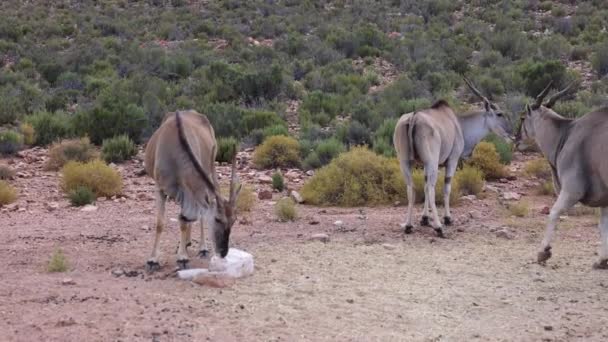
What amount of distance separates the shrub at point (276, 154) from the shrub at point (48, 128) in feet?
16.6

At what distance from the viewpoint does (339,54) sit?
3512 cm

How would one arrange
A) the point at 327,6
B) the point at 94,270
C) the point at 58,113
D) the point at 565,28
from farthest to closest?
the point at 327,6
the point at 565,28
the point at 58,113
the point at 94,270

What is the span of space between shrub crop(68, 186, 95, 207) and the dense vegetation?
4831mm

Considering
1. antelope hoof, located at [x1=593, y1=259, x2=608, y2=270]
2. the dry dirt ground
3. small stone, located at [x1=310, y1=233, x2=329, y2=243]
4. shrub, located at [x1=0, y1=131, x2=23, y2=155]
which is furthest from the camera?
shrub, located at [x1=0, y1=131, x2=23, y2=155]

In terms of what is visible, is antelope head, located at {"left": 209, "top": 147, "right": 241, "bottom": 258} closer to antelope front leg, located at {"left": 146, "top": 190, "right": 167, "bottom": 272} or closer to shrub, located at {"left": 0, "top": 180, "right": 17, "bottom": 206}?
antelope front leg, located at {"left": 146, "top": 190, "right": 167, "bottom": 272}

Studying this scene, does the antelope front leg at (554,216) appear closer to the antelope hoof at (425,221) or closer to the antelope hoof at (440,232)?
the antelope hoof at (440,232)

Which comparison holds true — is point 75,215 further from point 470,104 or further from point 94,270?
point 470,104

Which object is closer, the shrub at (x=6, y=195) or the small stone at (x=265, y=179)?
the shrub at (x=6, y=195)

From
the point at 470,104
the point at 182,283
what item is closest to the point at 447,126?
the point at 182,283

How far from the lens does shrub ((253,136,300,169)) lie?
728 inches

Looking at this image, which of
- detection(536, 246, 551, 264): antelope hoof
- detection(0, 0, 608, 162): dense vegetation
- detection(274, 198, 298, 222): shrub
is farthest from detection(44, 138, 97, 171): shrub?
detection(536, 246, 551, 264): antelope hoof

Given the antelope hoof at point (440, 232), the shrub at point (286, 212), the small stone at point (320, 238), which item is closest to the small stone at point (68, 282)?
the small stone at point (320, 238)

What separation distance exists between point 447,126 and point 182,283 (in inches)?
217

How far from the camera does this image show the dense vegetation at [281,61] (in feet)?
71.8
